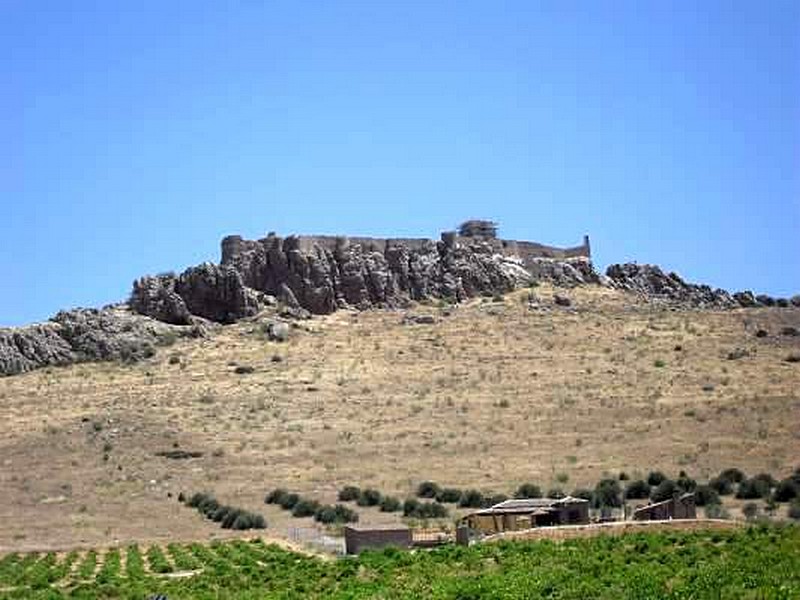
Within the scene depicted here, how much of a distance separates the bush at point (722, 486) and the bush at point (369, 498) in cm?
1176

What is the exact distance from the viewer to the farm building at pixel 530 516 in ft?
128

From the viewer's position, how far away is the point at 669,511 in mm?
38969

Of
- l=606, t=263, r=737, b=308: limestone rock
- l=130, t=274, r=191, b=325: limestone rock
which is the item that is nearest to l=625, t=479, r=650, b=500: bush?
l=130, t=274, r=191, b=325: limestone rock

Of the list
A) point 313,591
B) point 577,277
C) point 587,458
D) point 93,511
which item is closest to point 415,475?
point 587,458

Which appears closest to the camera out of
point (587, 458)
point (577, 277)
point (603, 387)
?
point (587, 458)

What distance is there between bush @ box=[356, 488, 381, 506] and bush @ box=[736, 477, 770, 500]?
12.6 meters

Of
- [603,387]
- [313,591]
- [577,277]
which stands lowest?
[313,591]

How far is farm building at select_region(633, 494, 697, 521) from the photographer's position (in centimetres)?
3894

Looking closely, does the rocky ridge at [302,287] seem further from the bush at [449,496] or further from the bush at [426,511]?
the bush at [426,511]

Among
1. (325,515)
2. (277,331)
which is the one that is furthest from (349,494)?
(277,331)

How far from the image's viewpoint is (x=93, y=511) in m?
48.8

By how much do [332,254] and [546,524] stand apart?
42200mm

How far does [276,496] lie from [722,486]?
1601 cm

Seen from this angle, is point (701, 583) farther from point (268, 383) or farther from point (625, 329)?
point (625, 329)
